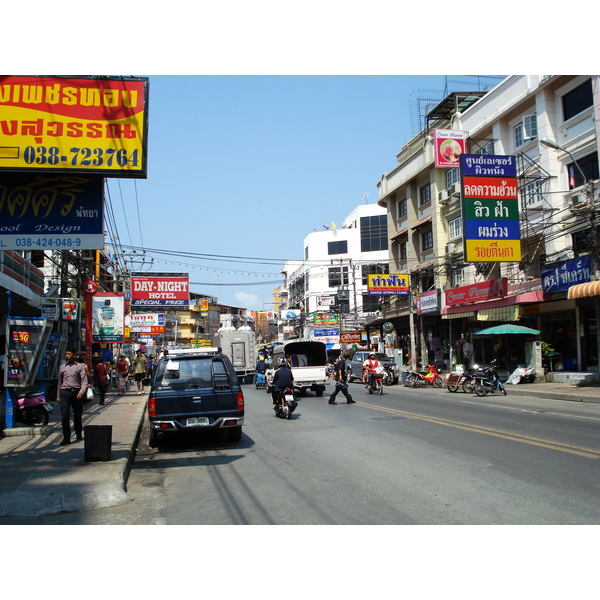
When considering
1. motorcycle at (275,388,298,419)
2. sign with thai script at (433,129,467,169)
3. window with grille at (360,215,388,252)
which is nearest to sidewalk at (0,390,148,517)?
motorcycle at (275,388,298,419)

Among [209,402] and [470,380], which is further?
[470,380]

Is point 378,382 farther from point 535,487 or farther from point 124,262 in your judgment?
point 124,262

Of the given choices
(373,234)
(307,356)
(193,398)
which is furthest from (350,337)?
(193,398)

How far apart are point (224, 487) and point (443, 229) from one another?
31777 millimetres

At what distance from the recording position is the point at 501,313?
2753 cm

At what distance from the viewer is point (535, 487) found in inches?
273

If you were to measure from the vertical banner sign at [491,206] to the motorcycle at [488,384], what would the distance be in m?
4.98

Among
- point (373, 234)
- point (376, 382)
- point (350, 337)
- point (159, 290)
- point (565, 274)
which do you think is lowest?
point (376, 382)

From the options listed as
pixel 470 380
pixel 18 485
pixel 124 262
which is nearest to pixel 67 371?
pixel 18 485

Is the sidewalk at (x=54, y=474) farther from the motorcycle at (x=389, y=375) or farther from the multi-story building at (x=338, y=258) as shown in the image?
the multi-story building at (x=338, y=258)

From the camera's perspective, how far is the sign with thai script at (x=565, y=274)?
2105 centimetres

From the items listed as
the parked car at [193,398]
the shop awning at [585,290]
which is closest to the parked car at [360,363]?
the shop awning at [585,290]

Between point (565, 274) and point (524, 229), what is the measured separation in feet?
17.6

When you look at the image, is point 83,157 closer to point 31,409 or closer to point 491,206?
point 31,409
